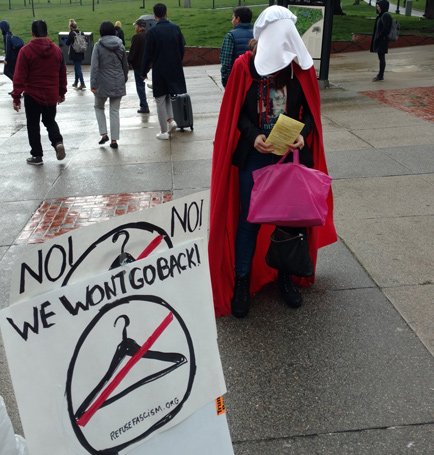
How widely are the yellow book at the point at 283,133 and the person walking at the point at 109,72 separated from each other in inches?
218

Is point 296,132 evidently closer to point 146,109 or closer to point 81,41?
point 146,109

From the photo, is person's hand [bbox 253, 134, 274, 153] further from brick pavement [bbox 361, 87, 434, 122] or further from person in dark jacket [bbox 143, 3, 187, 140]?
brick pavement [bbox 361, 87, 434, 122]

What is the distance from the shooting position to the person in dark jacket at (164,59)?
897 cm

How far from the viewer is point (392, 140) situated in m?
8.26

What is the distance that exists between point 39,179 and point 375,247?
4246 millimetres

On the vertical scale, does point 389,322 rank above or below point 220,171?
below

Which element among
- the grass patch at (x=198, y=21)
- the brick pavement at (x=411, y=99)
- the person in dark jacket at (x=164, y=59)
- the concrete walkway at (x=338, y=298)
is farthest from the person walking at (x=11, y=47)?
the brick pavement at (x=411, y=99)

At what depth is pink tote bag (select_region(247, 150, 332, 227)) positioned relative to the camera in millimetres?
3408

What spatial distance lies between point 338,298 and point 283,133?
1226 millimetres

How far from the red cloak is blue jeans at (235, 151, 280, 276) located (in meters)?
0.08

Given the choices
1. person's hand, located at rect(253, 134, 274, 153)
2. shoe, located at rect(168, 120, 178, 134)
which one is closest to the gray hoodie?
shoe, located at rect(168, 120, 178, 134)

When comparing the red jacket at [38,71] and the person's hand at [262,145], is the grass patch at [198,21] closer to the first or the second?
the red jacket at [38,71]

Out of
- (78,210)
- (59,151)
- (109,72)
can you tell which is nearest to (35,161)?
(59,151)

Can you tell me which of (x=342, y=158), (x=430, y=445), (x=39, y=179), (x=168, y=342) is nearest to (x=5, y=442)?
(x=168, y=342)
